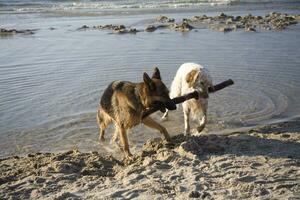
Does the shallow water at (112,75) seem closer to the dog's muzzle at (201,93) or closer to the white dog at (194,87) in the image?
the white dog at (194,87)

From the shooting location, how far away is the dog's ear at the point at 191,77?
7641 mm

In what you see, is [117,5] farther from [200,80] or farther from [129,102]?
[129,102]

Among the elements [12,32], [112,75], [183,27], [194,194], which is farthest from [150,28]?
[194,194]

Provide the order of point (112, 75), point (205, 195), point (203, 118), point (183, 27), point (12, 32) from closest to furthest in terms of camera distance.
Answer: point (205, 195), point (203, 118), point (112, 75), point (183, 27), point (12, 32)

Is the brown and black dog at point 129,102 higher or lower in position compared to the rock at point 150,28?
lower

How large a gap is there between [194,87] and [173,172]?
2.23 m

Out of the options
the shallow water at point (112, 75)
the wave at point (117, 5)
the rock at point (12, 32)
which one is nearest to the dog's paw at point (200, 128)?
the shallow water at point (112, 75)

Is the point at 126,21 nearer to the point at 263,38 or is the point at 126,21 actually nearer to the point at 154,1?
the point at 263,38

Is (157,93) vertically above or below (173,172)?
above

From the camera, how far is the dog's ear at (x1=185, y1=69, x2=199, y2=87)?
25.1 ft

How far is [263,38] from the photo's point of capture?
16.5m

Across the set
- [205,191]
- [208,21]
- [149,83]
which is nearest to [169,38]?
[208,21]

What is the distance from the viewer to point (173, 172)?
590 cm

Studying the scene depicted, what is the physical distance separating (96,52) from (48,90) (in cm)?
418
